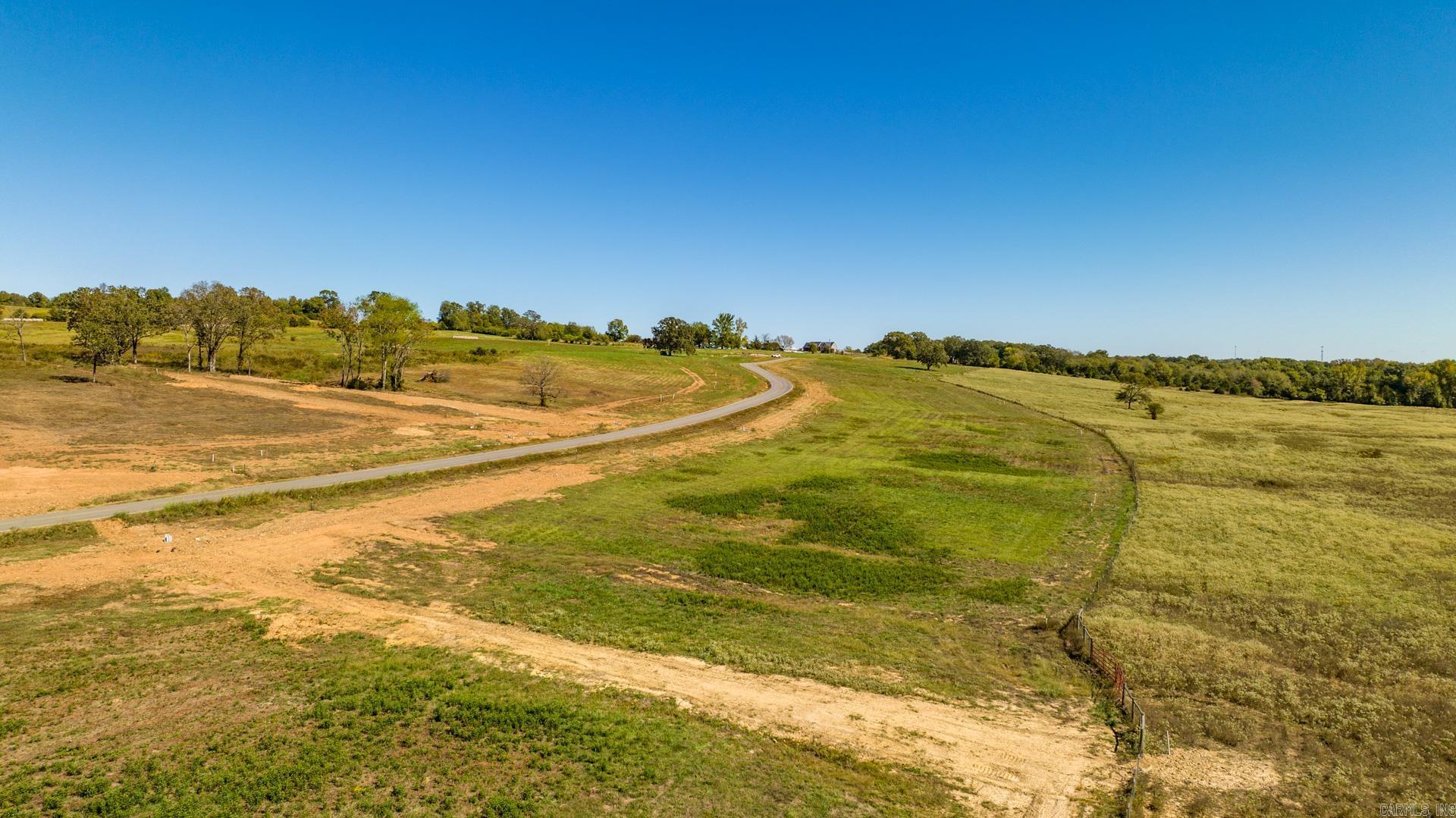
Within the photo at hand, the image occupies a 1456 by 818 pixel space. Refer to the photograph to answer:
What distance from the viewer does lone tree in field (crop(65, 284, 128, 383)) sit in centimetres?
5606

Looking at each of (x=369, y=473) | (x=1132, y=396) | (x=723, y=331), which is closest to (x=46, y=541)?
(x=369, y=473)

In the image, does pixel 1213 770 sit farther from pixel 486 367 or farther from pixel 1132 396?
pixel 486 367

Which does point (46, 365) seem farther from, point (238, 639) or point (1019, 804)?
point (1019, 804)

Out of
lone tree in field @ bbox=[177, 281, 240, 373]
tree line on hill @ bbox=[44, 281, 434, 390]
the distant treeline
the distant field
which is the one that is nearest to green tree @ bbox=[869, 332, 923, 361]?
the distant treeline

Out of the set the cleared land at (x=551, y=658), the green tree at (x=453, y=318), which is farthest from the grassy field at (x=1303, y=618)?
the green tree at (x=453, y=318)

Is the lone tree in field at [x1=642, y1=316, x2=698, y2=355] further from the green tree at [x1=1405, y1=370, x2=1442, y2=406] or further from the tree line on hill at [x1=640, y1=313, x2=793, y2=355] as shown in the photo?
the green tree at [x1=1405, y1=370, x2=1442, y2=406]

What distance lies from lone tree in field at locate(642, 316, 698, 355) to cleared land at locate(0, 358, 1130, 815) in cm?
9472

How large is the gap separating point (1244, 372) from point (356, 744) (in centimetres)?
15602

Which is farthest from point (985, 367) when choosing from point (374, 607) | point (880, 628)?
point (374, 607)

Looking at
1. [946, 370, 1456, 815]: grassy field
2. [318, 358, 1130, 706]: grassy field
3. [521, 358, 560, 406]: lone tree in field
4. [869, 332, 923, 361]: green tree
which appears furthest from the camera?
[869, 332, 923, 361]: green tree

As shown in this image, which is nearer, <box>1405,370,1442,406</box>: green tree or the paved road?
the paved road

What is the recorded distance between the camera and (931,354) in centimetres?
12812

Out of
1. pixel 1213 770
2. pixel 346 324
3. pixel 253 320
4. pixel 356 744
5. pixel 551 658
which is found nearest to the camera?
pixel 356 744

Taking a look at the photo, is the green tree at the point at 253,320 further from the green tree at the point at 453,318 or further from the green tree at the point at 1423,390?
the green tree at the point at 1423,390
